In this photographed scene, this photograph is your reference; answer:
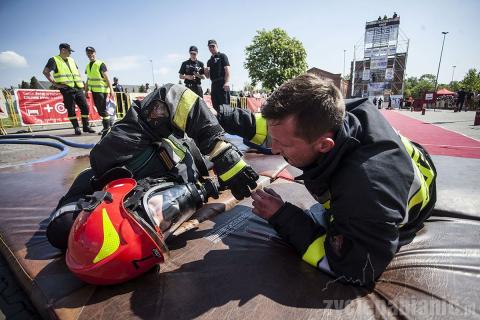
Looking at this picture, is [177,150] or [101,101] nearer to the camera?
[177,150]

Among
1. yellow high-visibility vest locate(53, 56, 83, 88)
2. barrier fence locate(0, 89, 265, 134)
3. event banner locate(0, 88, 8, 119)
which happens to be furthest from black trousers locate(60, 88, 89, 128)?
event banner locate(0, 88, 8, 119)

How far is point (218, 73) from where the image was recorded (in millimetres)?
5668

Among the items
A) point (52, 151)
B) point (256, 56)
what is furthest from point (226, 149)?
point (256, 56)

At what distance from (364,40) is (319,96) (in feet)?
166

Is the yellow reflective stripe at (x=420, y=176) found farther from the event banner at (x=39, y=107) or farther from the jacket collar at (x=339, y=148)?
the event banner at (x=39, y=107)

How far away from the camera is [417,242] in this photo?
1.34m

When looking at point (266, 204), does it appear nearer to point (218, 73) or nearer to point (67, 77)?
point (218, 73)

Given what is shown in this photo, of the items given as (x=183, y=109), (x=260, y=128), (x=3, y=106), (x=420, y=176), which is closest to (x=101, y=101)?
(x=3, y=106)

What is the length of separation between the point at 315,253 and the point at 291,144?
501 millimetres

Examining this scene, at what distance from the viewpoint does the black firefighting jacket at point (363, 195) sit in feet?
3.08

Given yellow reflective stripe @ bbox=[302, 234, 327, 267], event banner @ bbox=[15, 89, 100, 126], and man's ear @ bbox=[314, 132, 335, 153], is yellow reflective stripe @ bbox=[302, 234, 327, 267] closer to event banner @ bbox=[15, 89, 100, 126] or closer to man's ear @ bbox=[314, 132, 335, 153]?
man's ear @ bbox=[314, 132, 335, 153]

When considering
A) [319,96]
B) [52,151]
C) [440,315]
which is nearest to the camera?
[440,315]

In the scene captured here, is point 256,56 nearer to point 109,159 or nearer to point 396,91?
point 396,91

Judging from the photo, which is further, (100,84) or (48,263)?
(100,84)
